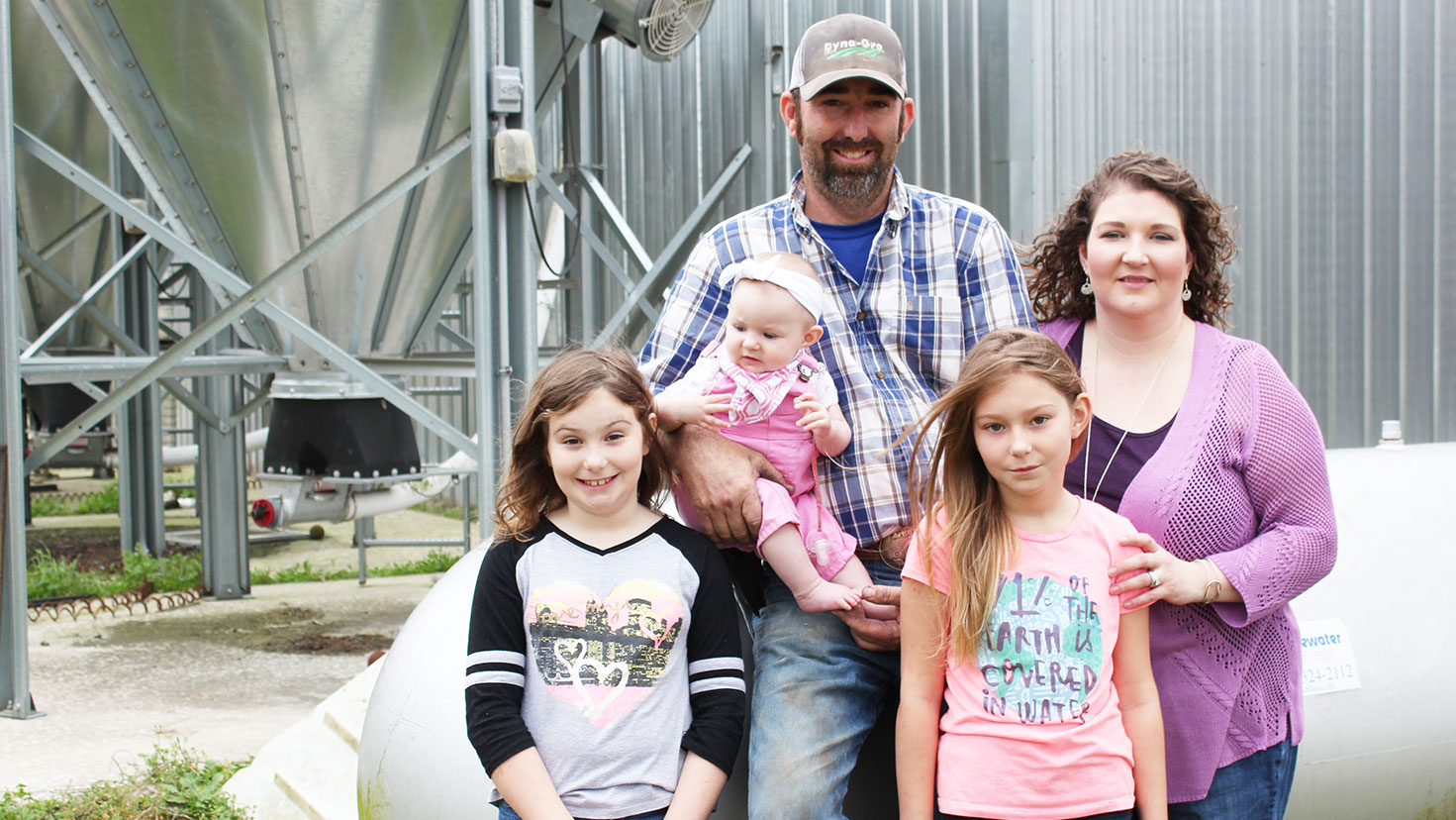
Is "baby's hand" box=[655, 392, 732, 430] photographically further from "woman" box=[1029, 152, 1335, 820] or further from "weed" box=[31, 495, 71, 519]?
"weed" box=[31, 495, 71, 519]

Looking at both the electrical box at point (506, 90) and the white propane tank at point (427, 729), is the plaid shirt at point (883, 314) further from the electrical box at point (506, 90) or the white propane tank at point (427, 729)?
the electrical box at point (506, 90)

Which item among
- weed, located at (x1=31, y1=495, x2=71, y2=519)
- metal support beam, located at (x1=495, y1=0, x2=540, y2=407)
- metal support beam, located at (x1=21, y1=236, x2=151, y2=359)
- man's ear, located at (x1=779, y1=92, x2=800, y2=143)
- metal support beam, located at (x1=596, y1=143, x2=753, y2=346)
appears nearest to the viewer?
man's ear, located at (x1=779, y1=92, x2=800, y2=143)

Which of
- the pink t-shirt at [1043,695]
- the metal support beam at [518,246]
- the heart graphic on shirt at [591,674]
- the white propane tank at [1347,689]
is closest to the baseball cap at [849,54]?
the pink t-shirt at [1043,695]

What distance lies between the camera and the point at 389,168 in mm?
6113

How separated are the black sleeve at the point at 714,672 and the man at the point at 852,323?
17 cm

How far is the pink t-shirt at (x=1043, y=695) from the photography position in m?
1.98

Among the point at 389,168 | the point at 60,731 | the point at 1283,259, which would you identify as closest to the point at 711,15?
the point at 389,168

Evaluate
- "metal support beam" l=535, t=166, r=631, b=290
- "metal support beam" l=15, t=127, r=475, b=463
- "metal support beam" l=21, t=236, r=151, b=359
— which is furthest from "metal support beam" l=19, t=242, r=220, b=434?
"metal support beam" l=535, t=166, r=631, b=290

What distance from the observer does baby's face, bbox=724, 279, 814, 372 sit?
232 centimetres

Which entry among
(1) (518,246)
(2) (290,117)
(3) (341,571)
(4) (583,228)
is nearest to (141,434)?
(3) (341,571)

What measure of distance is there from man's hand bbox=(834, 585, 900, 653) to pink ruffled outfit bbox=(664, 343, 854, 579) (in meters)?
0.09

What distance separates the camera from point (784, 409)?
7.91 ft

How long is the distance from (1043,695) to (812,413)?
0.67 m

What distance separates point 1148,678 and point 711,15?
6.13 m
